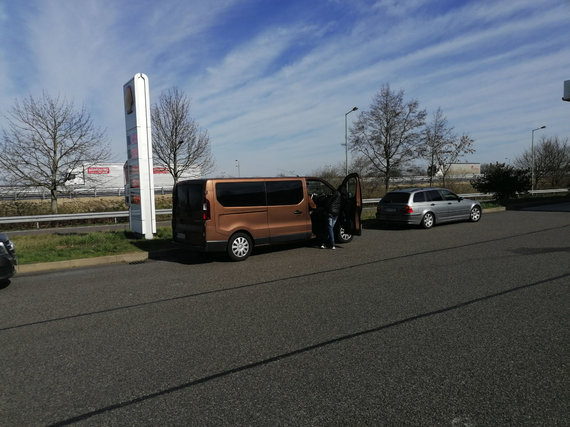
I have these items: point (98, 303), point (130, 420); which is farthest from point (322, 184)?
point (130, 420)

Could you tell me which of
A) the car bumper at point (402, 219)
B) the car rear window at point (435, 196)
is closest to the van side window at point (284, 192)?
the car bumper at point (402, 219)

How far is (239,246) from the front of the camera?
909 cm

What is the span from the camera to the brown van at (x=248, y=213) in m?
Result: 8.77

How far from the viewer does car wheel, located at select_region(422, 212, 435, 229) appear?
14.2m

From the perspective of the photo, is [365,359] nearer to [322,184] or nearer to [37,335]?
[37,335]

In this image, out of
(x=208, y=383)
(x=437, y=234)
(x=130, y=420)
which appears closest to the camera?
(x=130, y=420)

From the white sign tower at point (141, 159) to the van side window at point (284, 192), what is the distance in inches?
185

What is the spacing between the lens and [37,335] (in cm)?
459

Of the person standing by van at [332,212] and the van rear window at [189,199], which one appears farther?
the person standing by van at [332,212]

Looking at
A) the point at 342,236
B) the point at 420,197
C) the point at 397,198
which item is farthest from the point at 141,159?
the point at 420,197

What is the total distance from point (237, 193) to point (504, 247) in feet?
20.7

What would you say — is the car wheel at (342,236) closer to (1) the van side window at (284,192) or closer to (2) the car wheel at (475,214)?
(1) the van side window at (284,192)

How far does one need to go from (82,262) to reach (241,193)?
3827 mm

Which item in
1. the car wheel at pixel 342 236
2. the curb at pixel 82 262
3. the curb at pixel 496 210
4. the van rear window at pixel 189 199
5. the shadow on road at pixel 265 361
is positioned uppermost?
the van rear window at pixel 189 199
